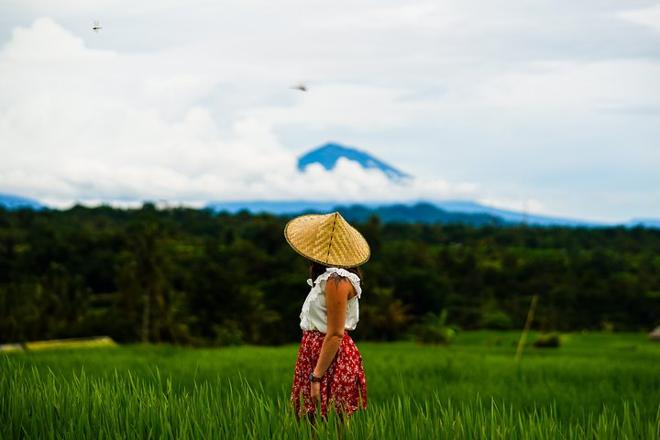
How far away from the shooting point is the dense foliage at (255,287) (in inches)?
1371

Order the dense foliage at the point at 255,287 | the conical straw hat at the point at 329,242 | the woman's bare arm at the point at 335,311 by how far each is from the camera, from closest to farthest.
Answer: the woman's bare arm at the point at 335,311 → the conical straw hat at the point at 329,242 → the dense foliage at the point at 255,287

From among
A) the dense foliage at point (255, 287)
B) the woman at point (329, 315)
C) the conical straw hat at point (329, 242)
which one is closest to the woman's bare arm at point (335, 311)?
the woman at point (329, 315)

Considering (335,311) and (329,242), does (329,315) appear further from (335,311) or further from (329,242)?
(329,242)

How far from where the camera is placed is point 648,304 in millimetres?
47562

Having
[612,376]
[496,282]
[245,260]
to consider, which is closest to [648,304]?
[496,282]

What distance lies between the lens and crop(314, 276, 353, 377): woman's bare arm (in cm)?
424

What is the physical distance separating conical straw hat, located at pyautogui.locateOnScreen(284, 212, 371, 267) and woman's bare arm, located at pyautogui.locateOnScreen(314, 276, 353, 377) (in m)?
0.12

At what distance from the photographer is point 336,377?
4.43 m

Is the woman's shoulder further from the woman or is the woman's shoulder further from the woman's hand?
the woman's hand

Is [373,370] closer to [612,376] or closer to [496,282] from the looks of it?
[612,376]

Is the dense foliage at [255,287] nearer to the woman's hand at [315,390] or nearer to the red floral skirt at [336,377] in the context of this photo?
the red floral skirt at [336,377]

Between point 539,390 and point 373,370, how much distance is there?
8.98ft

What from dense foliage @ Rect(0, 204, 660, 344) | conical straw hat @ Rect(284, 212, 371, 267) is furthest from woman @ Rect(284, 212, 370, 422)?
dense foliage @ Rect(0, 204, 660, 344)

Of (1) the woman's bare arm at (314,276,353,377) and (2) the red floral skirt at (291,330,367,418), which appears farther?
(2) the red floral skirt at (291,330,367,418)
